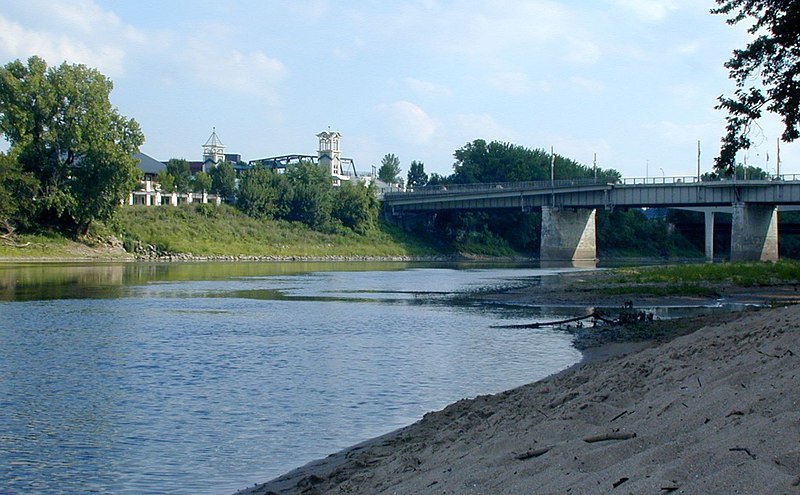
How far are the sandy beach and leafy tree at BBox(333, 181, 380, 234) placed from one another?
139 metres

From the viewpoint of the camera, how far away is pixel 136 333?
1372 inches

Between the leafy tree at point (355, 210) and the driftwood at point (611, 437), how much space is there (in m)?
145

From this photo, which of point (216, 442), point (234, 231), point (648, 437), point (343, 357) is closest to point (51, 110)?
point (234, 231)

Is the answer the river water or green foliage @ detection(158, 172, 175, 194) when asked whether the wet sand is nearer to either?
the river water

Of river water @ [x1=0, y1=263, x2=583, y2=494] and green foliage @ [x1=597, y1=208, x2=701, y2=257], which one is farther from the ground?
green foliage @ [x1=597, y1=208, x2=701, y2=257]

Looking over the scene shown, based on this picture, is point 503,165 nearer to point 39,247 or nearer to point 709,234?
point 709,234

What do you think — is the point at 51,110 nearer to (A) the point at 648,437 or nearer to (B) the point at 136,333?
(B) the point at 136,333

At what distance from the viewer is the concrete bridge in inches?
4483

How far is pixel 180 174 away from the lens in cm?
16250

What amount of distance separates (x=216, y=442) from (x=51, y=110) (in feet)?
324

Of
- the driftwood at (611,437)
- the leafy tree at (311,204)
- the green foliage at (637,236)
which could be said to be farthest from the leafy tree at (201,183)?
the driftwood at (611,437)

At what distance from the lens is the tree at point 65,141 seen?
105 meters

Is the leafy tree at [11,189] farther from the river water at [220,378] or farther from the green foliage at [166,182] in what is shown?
the river water at [220,378]

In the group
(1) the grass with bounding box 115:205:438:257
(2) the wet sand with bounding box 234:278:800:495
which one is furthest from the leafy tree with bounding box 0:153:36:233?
(2) the wet sand with bounding box 234:278:800:495
